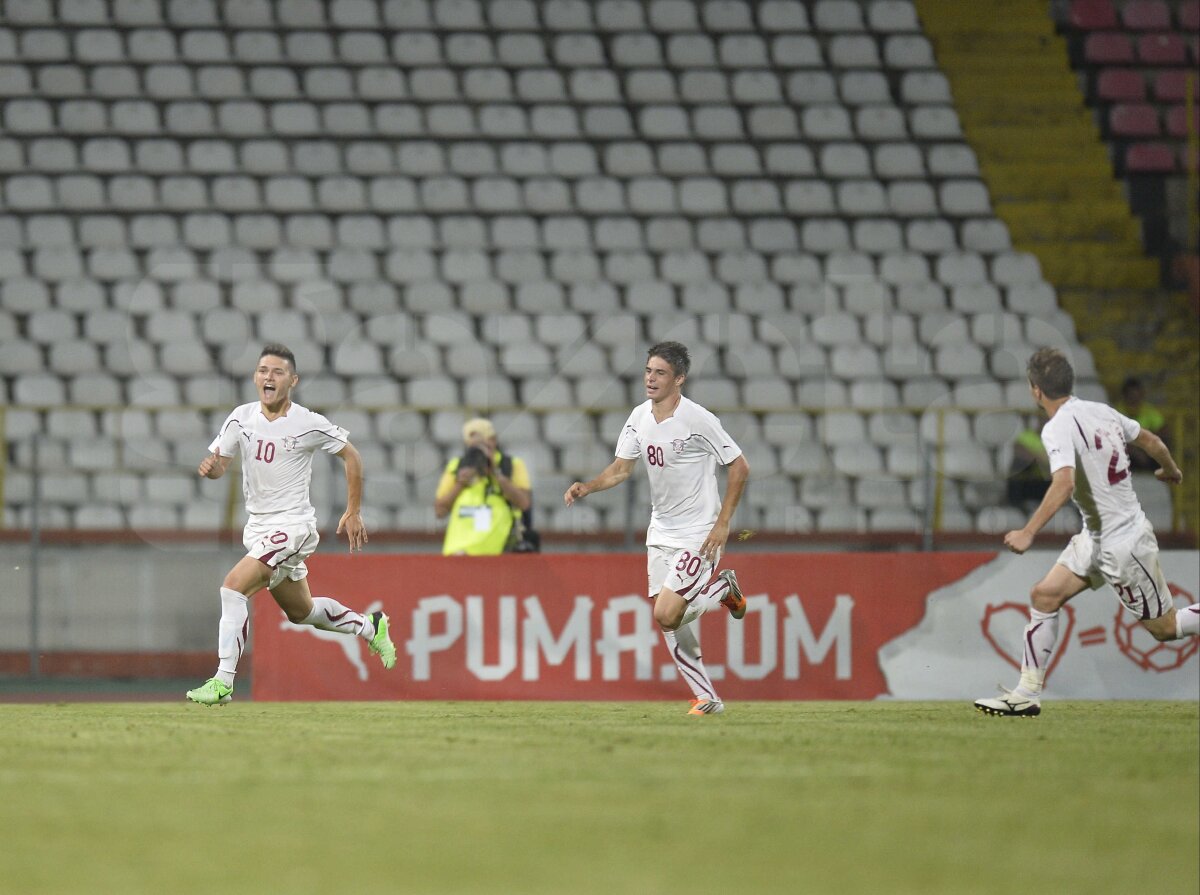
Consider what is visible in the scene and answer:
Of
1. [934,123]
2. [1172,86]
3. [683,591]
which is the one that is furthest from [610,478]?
[1172,86]

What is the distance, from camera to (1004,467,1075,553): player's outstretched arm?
8.72 meters

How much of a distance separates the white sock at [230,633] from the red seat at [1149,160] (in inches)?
594

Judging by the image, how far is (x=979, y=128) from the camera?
21922mm

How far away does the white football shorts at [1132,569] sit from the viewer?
30.4 feet

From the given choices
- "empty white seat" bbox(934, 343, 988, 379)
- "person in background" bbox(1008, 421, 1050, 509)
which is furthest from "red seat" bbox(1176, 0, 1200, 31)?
"person in background" bbox(1008, 421, 1050, 509)

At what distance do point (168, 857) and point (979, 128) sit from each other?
61.3ft

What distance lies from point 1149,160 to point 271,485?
49.1 ft

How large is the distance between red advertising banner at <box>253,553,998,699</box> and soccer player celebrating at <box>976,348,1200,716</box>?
327 cm

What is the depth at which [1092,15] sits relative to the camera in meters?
23.1

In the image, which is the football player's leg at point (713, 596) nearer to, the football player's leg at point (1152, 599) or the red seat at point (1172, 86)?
the football player's leg at point (1152, 599)

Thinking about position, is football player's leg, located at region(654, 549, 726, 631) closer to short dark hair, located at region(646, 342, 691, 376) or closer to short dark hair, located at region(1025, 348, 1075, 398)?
short dark hair, located at region(646, 342, 691, 376)

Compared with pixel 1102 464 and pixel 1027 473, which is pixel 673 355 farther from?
pixel 1027 473

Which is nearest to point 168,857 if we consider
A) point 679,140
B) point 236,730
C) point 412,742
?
point 412,742

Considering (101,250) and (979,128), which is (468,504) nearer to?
(101,250)
